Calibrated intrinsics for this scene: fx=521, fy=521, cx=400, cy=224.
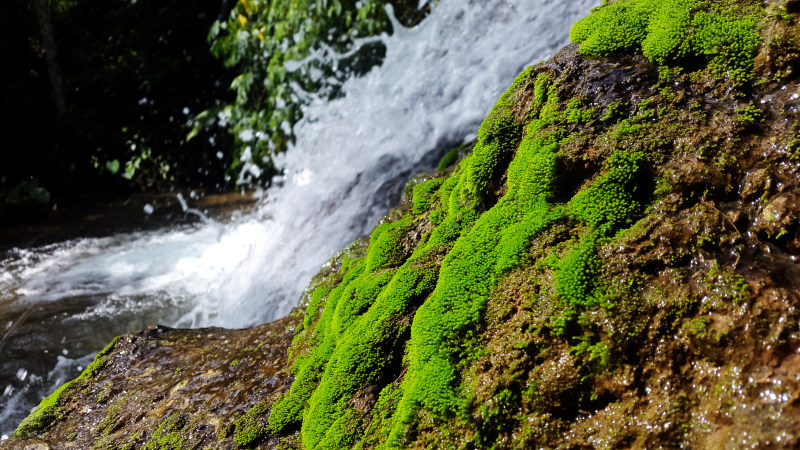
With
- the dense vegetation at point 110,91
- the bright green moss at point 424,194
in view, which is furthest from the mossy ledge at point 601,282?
the dense vegetation at point 110,91

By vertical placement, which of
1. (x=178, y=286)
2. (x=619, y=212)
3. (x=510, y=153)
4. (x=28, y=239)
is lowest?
(x=619, y=212)

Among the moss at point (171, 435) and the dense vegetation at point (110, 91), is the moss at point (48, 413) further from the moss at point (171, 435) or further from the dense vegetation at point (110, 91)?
the dense vegetation at point (110, 91)

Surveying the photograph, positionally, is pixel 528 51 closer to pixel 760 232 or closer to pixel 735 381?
pixel 760 232

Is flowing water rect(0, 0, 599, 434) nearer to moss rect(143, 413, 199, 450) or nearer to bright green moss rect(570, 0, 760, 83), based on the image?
moss rect(143, 413, 199, 450)

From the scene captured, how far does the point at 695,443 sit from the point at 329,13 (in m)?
8.26

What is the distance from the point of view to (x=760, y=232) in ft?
5.50

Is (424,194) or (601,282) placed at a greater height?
(424,194)

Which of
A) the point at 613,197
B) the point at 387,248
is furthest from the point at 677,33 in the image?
the point at 387,248

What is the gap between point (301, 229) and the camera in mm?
5848

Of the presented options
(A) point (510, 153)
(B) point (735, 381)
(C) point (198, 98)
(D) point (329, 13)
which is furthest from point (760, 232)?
(C) point (198, 98)

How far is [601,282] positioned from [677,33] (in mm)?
1163

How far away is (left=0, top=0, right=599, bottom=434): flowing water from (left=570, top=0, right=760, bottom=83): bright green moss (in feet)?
9.07

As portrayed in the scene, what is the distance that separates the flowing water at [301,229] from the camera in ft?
16.1

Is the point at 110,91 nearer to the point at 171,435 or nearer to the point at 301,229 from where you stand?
the point at 301,229
